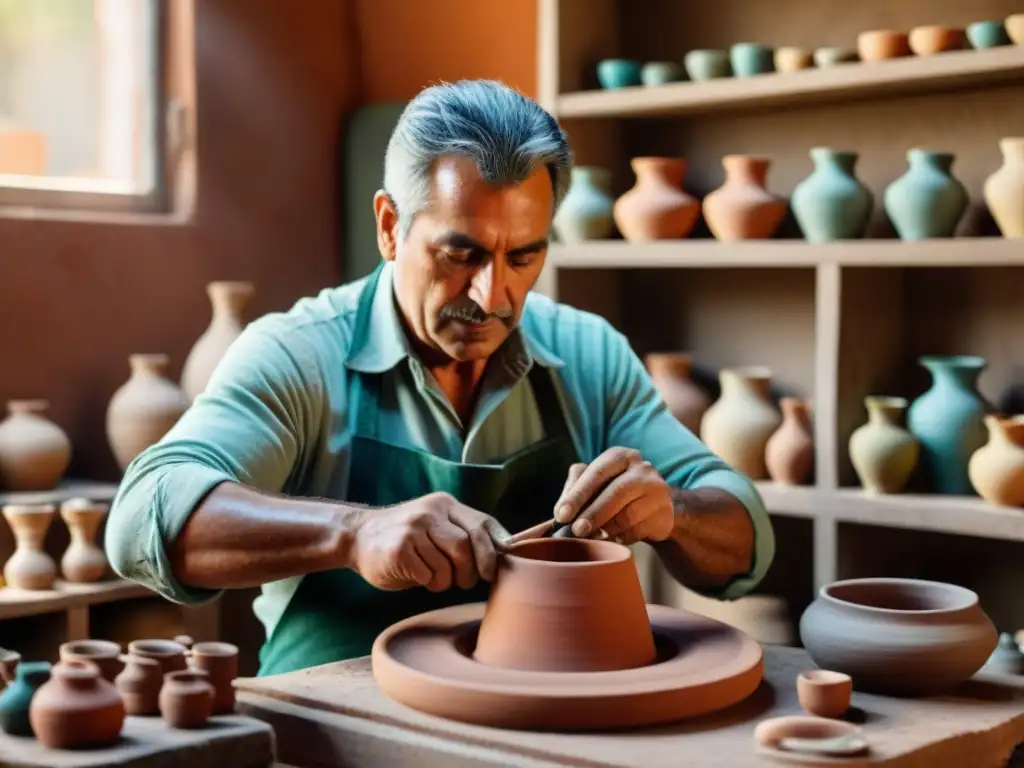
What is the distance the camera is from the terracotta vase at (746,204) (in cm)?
388

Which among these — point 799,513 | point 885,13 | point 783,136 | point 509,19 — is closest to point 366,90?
point 509,19

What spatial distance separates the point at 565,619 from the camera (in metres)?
1.90

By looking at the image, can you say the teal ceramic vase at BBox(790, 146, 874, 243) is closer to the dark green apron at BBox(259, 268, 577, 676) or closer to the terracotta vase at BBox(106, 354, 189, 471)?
the dark green apron at BBox(259, 268, 577, 676)

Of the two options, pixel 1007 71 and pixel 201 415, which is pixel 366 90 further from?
pixel 201 415

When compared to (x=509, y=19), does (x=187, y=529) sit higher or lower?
lower

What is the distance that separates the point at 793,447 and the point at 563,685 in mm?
2176

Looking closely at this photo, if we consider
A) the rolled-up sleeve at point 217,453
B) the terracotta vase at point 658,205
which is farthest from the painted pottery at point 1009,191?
the rolled-up sleeve at point 217,453

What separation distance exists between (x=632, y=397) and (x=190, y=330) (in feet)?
7.00

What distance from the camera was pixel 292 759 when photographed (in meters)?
1.83

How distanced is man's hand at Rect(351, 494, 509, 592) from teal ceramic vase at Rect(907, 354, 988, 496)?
1958 mm

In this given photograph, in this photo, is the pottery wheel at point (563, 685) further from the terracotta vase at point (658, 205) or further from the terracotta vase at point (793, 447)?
the terracotta vase at point (658, 205)

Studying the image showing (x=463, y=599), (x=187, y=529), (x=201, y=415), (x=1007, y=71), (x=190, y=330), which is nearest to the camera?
(x=187, y=529)

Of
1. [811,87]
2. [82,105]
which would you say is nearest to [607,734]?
[811,87]

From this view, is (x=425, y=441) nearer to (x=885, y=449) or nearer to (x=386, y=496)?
(x=386, y=496)
